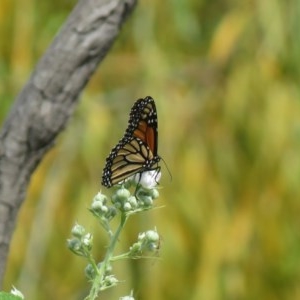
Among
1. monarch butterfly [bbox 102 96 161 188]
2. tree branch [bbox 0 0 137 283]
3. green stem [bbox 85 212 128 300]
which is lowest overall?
green stem [bbox 85 212 128 300]

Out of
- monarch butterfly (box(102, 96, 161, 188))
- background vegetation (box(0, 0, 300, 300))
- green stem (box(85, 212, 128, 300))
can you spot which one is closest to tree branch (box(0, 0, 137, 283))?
monarch butterfly (box(102, 96, 161, 188))

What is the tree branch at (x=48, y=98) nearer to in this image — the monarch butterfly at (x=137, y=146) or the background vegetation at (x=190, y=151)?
the monarch butterfly at (x=137, y=146)

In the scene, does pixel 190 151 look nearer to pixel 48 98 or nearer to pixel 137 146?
pixel 48 98

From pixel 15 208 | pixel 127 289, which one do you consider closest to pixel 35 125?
pixel 15 208

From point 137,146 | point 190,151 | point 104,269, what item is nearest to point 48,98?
point 137,146

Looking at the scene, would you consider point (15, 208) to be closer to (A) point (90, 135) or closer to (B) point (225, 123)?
(A) point (90, 135)

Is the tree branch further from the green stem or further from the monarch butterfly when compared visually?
the green stem
